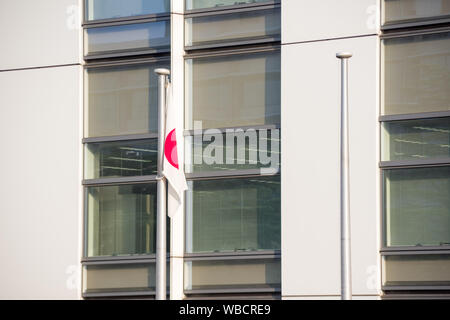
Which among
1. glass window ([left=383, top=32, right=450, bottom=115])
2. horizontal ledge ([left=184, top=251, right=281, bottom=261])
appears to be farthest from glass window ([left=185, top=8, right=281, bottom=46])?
horizontal ledge ([left=184, top=251, right=281, bottom=261])

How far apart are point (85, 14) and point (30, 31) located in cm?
127

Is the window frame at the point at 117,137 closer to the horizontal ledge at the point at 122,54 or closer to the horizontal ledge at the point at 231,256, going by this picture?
the horizontal ledge at the point at 122,54

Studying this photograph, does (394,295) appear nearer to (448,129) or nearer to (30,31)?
(448,129)

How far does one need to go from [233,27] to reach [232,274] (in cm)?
508

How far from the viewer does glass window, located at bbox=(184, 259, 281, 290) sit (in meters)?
18.0

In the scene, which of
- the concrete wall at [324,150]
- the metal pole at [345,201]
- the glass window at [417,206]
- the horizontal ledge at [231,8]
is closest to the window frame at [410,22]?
A: the concrete wall at [324,150]

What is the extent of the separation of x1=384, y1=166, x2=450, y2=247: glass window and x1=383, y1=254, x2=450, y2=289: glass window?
0.86 ft

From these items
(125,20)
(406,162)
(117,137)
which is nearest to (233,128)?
(117,137)

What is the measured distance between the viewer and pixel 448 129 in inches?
665

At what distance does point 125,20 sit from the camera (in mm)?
19703

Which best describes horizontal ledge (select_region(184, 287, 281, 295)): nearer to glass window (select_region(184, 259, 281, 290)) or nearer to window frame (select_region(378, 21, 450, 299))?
glass window (select_region(184, 259, 281, 290))

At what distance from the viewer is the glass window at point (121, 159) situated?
1922 cm

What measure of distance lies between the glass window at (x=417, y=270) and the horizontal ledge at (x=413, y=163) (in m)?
1.68
